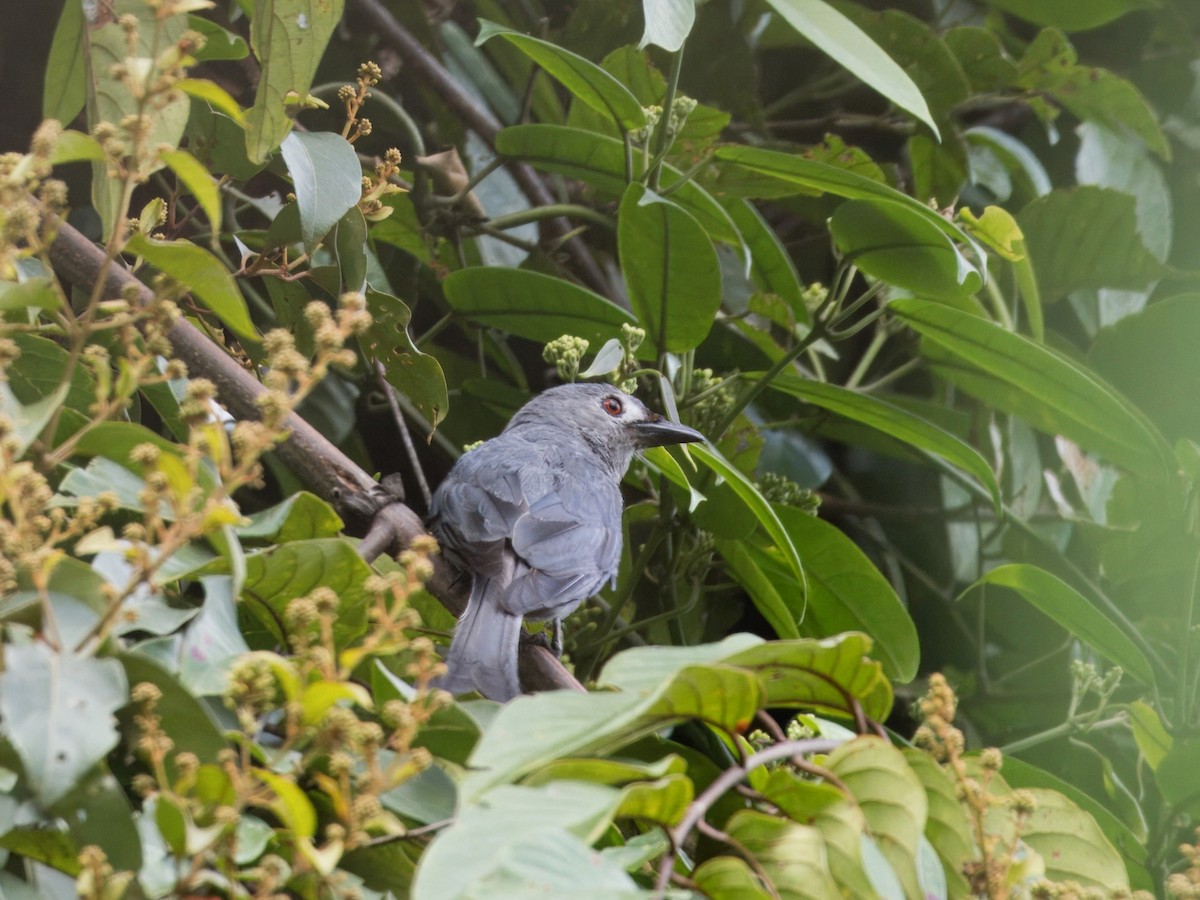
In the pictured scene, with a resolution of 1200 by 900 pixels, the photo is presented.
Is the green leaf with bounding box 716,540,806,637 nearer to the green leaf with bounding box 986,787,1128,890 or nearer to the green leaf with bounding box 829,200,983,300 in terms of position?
the green leaf with bounding box 829,200,983,300

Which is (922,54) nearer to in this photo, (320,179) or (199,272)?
(320,179)

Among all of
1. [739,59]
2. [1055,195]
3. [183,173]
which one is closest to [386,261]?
[739,59]

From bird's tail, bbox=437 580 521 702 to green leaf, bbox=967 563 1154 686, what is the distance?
40.3 inches

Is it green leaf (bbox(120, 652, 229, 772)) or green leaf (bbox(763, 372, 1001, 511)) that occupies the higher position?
green leaf (bbox(120, 652, 229, 772))

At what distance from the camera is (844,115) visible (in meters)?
4.25

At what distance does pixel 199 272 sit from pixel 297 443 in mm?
586

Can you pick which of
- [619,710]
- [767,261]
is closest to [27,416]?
[619,710]

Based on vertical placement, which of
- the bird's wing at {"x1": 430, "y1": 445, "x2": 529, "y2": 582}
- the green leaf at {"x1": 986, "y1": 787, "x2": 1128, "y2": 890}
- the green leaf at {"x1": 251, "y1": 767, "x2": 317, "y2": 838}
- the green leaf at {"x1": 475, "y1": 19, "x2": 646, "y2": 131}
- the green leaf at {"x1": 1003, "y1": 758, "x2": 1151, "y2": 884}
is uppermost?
the green leaf at {"x1": 475, "y1": 19, "x2": 646, "y2": 131}

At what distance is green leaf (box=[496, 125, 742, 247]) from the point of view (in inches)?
117

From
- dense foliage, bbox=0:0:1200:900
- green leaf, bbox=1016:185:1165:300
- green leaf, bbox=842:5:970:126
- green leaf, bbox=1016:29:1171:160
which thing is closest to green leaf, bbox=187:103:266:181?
dense foliage, bbox=0:0:1200:900

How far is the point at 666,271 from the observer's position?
263cm

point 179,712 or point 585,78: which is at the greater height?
point 585,78

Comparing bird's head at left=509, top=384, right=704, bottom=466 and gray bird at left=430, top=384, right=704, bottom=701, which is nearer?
gray bird at left=430, top=384, right=704, bottom=701

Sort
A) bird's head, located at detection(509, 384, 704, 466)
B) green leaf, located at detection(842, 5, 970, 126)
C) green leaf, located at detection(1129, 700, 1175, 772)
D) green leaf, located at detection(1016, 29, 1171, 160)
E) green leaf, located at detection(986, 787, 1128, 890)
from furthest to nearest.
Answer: green leaf, located at detection(1016, 29, 1171, 160) < green leaf, located at detection(842, 5, 970, 126) < bird's head, located at detection(509, 384, 704, 466) < green leaf, located at detection(1129, 700, 1175, 772) < green leaf, located at detection(986, 787, 1128, 890)
